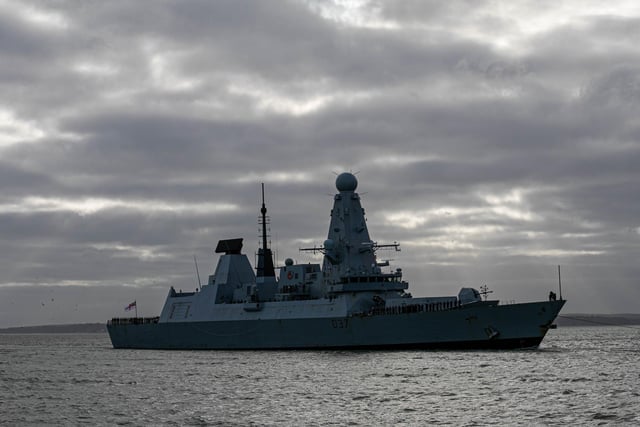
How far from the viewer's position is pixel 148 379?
132ft

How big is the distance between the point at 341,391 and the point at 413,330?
16.3 meters

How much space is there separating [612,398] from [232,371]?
1972 cm

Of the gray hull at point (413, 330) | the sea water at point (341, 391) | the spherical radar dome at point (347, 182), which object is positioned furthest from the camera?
the spherical radar dome at point (347, 182)

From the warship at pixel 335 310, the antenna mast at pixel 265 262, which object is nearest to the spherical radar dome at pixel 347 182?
the warship at pixel 335 310

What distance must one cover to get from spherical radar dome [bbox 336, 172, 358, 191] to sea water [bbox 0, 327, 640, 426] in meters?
12.9

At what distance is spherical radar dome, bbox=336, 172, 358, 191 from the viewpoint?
57375 mm

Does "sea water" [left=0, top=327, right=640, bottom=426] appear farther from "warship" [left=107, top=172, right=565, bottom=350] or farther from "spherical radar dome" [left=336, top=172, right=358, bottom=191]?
"spherical radar dome" [left=336, top=172, right=358, bottom=191]

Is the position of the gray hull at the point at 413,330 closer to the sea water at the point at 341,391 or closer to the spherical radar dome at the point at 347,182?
the sea water at the point at 341,391

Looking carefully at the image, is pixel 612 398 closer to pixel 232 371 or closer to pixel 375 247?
pixel 232 371

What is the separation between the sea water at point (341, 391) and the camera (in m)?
26.9

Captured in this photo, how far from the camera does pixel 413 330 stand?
48.2 metres

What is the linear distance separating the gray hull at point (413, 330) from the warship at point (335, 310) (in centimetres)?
6

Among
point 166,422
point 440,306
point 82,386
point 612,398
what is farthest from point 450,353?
point 166,422

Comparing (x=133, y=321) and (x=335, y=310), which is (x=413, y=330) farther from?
(x=133, y=321)
